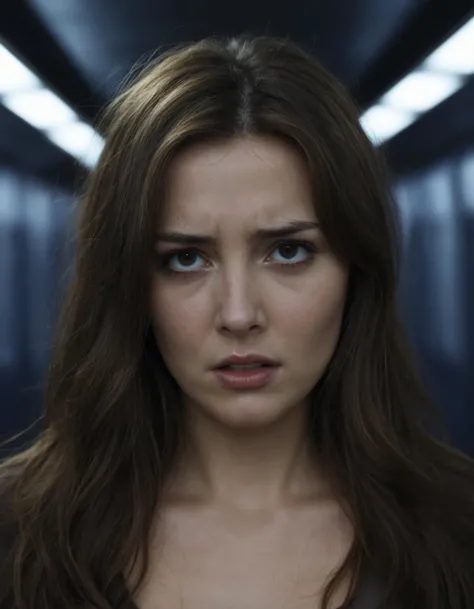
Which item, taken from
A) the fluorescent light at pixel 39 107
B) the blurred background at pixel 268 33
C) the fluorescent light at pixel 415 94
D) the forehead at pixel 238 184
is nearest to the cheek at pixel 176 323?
the forehead at pixel 238 184

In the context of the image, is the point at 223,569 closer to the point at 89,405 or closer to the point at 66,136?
the point at 89,405

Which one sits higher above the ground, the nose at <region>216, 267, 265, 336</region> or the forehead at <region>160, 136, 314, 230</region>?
the forehead at <region>160, 136, 314, 230</region>

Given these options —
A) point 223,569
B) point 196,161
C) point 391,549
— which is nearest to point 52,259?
point 196,161

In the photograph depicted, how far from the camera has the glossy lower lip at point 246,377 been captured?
1545mm

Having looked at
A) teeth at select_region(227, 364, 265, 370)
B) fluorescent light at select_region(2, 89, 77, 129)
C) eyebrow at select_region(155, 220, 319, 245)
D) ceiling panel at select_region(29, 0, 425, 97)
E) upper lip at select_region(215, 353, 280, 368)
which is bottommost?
teeth at select_region(227, 364, 265, 370)

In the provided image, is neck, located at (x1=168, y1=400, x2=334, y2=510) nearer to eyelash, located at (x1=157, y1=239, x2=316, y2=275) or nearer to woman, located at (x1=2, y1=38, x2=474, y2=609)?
woman, located at (x1=2, y1=38, x2=474, y2=609)

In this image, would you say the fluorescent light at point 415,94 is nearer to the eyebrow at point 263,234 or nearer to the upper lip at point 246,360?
the eyebrow at point 263,234

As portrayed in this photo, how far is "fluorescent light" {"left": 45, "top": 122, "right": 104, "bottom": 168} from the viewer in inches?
78.4

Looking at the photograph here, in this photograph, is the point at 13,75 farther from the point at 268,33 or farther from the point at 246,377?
the point at 246,377

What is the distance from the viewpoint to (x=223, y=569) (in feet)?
5.36

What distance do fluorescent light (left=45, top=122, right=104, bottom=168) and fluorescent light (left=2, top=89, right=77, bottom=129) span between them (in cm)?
1

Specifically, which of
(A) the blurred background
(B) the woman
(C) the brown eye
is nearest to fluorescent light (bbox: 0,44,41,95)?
(A) the blurred background

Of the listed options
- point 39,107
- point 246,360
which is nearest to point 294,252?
point 246,360

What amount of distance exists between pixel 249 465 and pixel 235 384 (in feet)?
0.64
